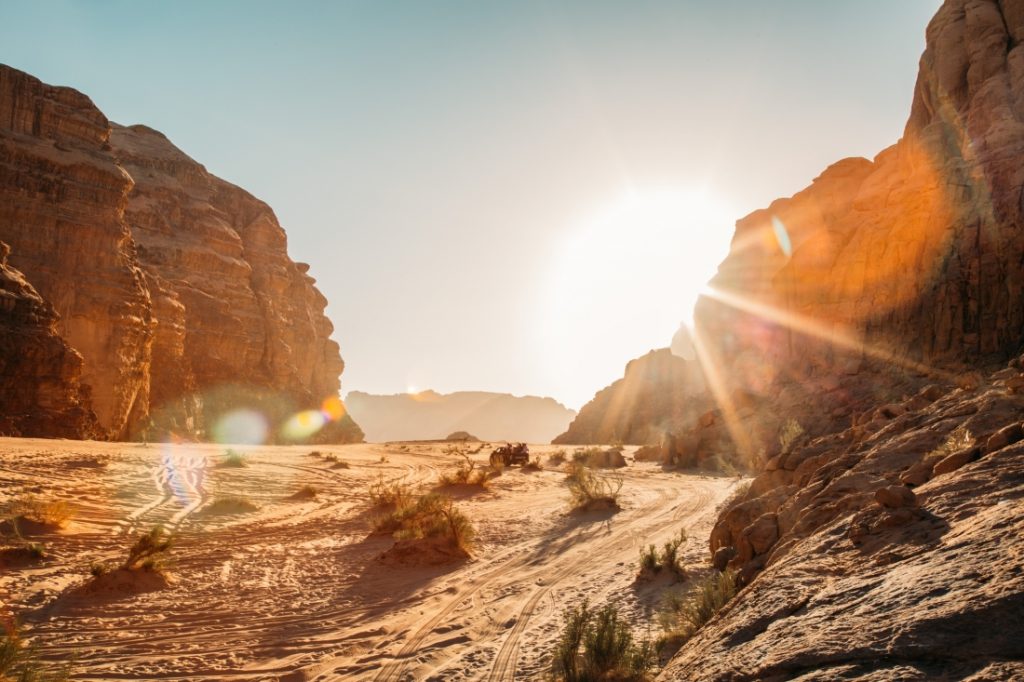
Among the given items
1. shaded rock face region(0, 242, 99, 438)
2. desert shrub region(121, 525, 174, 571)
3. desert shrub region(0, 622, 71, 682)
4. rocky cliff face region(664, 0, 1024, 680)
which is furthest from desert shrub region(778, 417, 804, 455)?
shaded rock face region(0, 242, 99, 438)

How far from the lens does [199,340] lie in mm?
45938

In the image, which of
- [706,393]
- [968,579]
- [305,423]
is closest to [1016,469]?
[968,579]

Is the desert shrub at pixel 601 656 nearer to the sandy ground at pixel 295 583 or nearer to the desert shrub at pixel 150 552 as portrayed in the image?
the sandy ground at pixel 295 583

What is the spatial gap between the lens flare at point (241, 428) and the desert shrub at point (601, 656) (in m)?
45.1

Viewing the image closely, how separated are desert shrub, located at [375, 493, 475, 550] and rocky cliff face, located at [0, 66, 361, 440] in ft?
86.0

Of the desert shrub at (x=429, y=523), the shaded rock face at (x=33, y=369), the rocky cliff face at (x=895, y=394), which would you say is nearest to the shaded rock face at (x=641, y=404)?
the rocky cliff face at (x=895, y=394)

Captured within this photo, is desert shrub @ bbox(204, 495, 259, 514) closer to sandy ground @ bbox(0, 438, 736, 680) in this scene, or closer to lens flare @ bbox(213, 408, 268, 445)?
sandy ground @ bbox(0, 438, 736, 680)

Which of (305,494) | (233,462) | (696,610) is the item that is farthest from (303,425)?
(696,610)

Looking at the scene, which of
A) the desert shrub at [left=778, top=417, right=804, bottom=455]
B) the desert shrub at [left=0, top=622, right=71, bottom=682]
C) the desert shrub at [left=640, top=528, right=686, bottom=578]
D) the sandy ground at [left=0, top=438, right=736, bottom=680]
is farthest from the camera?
the desert shrub at [left=778, top=417, right=804, bottom=455]

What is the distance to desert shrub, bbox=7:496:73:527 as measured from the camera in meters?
8.39

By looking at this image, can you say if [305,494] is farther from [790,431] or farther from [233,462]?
[790,431]

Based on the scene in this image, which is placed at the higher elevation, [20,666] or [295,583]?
[20,666]

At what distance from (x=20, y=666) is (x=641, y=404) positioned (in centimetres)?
5258

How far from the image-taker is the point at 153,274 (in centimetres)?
4156
